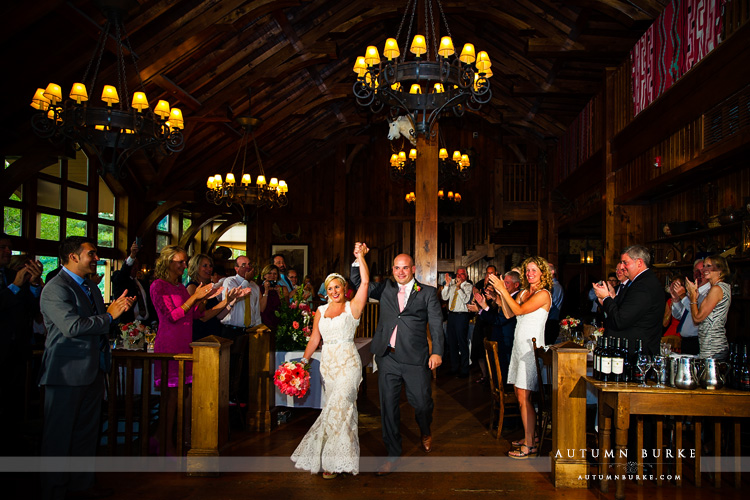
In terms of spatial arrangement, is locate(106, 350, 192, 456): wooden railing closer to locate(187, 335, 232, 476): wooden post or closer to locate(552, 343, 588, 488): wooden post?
locate(187, 335, 232, 476): wooden post

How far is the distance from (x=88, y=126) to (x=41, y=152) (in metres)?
3.14

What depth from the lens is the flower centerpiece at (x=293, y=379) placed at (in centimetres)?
475

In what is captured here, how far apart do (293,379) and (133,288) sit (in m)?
2.36

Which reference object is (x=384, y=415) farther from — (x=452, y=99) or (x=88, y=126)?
(x=88, y=126)

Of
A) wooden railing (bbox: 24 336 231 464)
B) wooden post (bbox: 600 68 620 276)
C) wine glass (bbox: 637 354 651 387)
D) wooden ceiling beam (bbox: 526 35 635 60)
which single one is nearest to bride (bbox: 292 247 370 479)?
wooden railing (bbox: 24 336 231 464)

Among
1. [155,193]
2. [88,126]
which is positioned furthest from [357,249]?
[155,193]

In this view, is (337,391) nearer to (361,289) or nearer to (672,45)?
(361,289)

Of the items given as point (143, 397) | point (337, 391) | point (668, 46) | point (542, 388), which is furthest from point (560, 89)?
point (143, 397)

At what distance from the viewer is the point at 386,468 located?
4.37 meters

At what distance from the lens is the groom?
4582 millimetres

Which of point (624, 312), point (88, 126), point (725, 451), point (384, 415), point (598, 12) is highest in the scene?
point (598, 12)

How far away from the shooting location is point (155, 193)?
12250mm

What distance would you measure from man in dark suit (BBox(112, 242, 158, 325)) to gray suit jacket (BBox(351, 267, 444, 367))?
236 centimetres

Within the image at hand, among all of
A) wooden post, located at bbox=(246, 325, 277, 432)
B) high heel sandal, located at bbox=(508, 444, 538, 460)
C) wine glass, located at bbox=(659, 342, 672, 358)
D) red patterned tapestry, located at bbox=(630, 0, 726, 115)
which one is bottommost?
high heel sandal, located at bbox=(508, 444, 538, 460)
